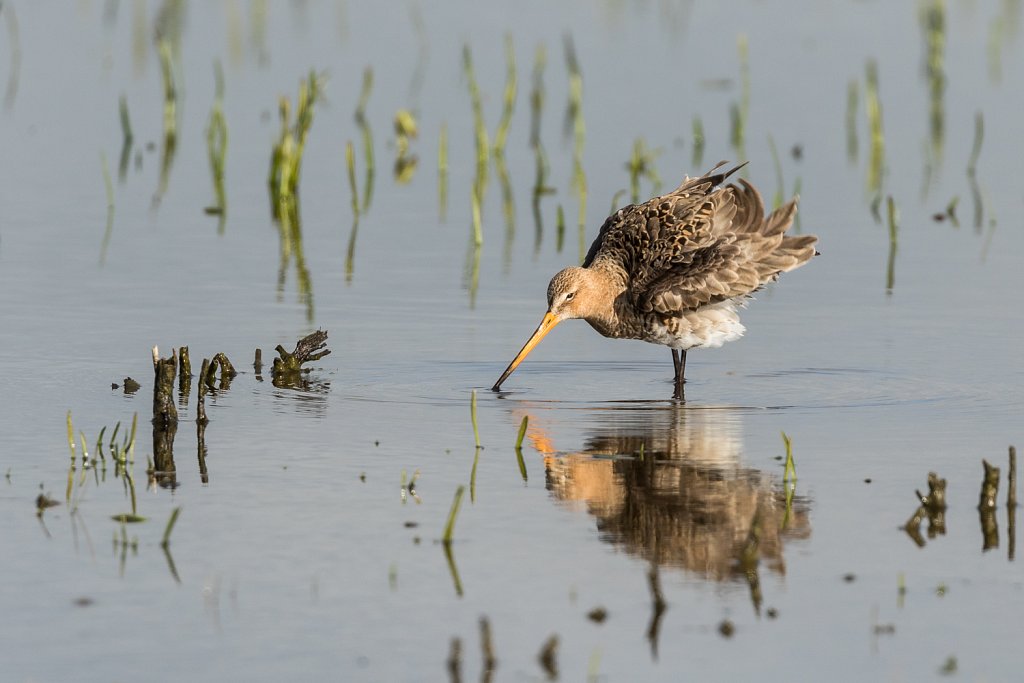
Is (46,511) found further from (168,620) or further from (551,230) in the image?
(551,230)

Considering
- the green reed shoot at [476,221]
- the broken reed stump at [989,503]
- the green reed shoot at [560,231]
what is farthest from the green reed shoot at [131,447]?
the green reed shoot at [560,231]

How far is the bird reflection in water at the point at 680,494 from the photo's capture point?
6.48m

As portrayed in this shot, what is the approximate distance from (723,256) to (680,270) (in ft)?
0.86

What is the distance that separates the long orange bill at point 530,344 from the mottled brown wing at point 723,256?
0.50 metres

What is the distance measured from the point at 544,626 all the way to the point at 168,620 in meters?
1.18

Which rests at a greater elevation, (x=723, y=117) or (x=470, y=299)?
(x=723, y=117)

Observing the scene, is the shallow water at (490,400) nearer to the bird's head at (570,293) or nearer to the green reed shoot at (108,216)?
the green reed shoot at (108,216)

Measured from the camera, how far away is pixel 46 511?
692 centimetres

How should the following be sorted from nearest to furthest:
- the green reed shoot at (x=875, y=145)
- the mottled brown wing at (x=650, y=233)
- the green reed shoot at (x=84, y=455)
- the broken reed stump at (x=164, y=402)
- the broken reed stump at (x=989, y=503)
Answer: the broken reed stump at (x=989, y=503) → the green reed shoot at (x=84, y=455) → the broken reed stump at (x=164, y=402) → the mottled brown wing at (x=650, y=233) → the green reed shoot at (x=875, y=145)

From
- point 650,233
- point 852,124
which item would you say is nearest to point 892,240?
point 650,233

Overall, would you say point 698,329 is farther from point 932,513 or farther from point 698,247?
point 932,513

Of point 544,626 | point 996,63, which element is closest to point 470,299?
point 544,626

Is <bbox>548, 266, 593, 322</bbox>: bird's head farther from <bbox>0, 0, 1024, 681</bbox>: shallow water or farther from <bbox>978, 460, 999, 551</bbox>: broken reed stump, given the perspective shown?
<bbox>978, 460, 999, 551</bbox>: broken reed stump

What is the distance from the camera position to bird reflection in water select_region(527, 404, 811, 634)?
648cm
